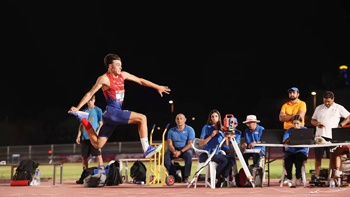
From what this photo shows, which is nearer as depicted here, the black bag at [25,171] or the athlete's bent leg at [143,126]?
the athlete's bent leg at [143,126]

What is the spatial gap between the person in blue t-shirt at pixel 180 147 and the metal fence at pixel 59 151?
21.8m

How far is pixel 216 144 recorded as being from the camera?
34.5 ft

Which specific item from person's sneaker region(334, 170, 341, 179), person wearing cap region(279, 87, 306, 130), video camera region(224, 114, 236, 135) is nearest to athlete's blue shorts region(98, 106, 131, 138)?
video camera region(224, 114, 236, 135)

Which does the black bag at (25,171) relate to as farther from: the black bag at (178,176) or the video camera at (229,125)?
the video camera at (229,125)

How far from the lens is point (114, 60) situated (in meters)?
8.34

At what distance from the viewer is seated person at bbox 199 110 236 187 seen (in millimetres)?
10078

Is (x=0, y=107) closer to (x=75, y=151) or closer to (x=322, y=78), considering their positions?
(x=75, y=151)

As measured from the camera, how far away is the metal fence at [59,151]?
109 ft

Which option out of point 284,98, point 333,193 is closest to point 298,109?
point 333,193

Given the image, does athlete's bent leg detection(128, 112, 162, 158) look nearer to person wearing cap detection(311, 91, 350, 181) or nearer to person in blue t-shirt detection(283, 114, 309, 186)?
person in blue t-shirt detection(283, 114, 309, 186)

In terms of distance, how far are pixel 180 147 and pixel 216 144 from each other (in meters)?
1.23

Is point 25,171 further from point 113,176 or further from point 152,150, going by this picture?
point 152,150

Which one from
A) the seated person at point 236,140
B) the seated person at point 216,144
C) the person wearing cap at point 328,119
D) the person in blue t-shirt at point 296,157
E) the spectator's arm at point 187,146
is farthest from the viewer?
the spectator's arm at point 187,146

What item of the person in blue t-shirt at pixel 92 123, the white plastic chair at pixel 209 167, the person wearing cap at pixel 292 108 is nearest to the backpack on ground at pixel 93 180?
the person in blue t-shirt at pixel 92 123
